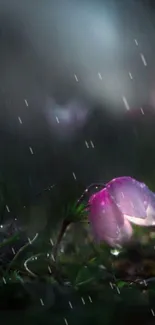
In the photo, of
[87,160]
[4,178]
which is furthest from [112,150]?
[4,178]

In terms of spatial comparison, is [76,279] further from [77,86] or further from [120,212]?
[77,86]

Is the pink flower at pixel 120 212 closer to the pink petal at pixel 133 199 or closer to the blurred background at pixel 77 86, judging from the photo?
the pink petal at pixel 133 199

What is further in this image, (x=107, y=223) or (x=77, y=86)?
(x=77, y=86)

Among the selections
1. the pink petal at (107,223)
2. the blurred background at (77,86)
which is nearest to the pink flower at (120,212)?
the pink petal at (107,223)

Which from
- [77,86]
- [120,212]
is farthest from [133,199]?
[77,86]

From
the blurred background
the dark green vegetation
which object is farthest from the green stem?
the blurred background
